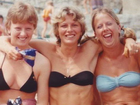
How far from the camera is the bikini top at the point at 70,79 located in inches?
119

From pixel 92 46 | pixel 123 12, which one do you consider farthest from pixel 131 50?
pixel 123 12

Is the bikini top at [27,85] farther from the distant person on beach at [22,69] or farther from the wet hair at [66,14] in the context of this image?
the wet hair at [66,14]

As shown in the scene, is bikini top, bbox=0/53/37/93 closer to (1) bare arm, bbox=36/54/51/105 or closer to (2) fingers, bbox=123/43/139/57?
(1) bare arm, bbox=36/54/51/105

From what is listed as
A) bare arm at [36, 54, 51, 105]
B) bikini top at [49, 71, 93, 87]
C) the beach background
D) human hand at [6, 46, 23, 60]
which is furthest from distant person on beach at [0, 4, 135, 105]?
the beach background

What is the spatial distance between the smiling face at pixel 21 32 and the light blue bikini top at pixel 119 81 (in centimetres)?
96

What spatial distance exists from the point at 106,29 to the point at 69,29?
16.0 inches

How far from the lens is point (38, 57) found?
2.96 metres

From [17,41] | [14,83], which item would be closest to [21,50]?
[17,41]

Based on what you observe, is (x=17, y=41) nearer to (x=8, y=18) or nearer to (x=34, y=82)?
(x=8, y=18)

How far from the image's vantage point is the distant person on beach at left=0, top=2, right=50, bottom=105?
9.04 ft

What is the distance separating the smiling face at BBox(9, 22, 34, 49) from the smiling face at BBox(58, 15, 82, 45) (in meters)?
0.38

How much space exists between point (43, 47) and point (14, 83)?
0.64 m

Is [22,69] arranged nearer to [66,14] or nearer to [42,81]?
[42,81]

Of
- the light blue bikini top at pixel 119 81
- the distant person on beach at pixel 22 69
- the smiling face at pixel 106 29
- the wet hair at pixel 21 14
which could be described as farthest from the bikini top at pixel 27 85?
the smiling face at pixel 106 29
